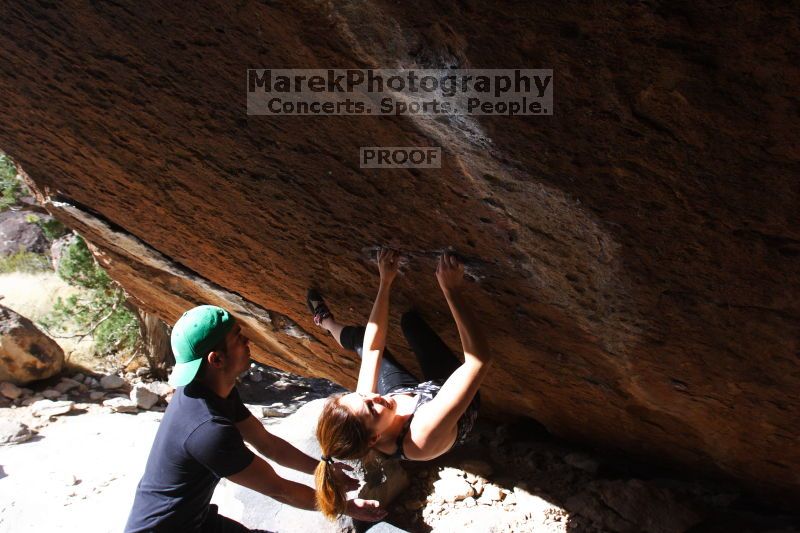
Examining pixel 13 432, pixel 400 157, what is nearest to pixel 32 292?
pixel 13 432

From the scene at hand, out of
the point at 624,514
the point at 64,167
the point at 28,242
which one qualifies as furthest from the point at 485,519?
the point at 28,242

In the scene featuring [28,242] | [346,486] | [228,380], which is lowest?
[28,242]

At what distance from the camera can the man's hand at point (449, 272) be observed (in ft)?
7.92

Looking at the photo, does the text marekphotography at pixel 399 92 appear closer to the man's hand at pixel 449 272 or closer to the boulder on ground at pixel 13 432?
the man's hand at pixel 449 272

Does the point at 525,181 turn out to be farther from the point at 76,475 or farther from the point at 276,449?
the point at 76,475

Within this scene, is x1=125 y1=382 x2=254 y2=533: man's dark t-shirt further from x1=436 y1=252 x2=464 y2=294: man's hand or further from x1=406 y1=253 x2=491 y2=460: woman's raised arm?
x1=436 y1=252 x2=464 y2=294: man's hand

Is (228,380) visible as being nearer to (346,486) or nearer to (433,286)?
(346,486)

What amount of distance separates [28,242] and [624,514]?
14.0 m

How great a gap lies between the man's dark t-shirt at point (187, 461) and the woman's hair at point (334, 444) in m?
0.24

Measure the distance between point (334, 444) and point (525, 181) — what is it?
3.42ft

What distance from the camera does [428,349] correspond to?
2.85 m

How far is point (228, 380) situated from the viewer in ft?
7.61

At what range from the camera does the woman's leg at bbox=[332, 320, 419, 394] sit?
9.33 ft

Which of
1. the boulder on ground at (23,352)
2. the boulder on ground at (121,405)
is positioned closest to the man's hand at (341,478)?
the boulder on ground at (121,405)
